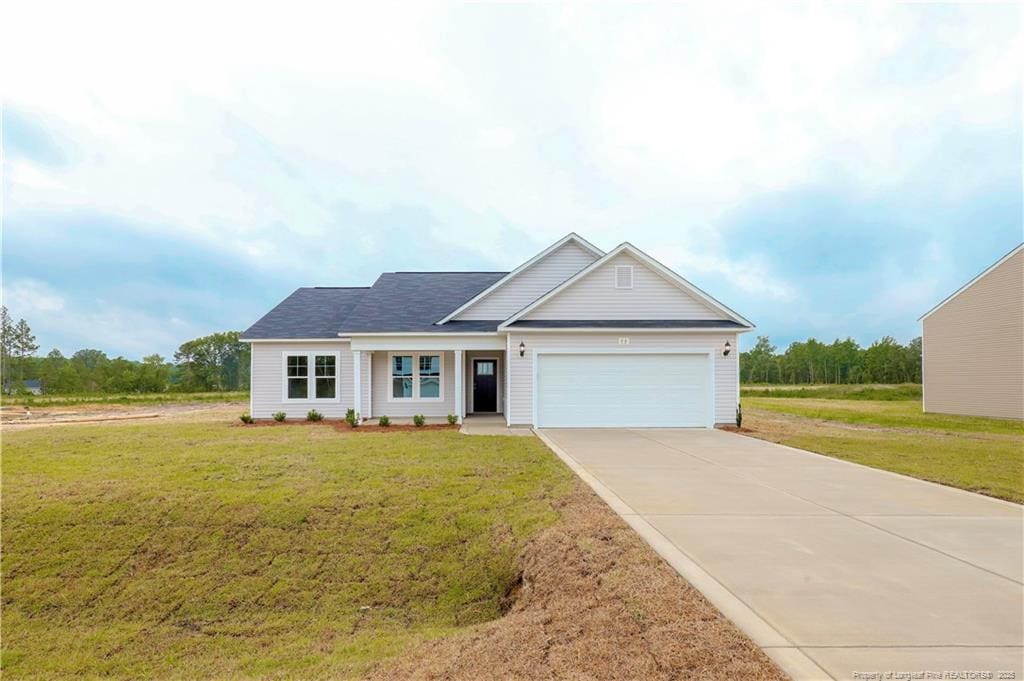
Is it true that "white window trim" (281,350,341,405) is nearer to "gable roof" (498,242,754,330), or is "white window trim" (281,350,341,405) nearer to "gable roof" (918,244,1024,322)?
"gable roof" (498,242,754,330)

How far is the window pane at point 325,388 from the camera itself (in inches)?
714

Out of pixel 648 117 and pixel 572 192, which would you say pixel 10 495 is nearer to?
pixel 648 117

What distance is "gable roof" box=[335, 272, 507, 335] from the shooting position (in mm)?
16969

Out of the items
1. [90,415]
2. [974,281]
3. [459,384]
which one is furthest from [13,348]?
[974,281]

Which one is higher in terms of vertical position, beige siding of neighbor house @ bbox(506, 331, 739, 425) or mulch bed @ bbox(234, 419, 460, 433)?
beige siding of neighbor house @ bbox(506, 331, 739, 425)

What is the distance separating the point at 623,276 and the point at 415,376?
25.6 ft

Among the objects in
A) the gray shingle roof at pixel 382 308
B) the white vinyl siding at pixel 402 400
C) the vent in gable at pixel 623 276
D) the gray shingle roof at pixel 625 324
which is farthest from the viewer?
the white vinyl siding at pixel 402 400

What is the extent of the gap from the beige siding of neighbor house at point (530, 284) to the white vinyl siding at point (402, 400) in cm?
218

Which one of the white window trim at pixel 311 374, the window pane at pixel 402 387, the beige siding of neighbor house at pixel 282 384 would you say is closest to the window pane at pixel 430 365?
the window pane at pixel 402 387

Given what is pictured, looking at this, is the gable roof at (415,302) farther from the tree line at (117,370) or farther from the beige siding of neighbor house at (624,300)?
the tree line at (117,370)

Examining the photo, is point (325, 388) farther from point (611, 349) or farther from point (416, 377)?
point (611, 349)

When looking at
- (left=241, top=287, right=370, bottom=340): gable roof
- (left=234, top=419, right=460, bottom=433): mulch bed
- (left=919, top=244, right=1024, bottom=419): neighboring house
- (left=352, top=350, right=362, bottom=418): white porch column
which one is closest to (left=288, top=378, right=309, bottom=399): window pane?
(left=234, top=419, right=460, bottom=433): mulch bed

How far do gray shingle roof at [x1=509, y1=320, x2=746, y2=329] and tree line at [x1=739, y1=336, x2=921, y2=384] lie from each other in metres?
49.3

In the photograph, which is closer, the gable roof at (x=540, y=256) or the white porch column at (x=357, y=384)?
the white porch column at (x=357, y=384)
